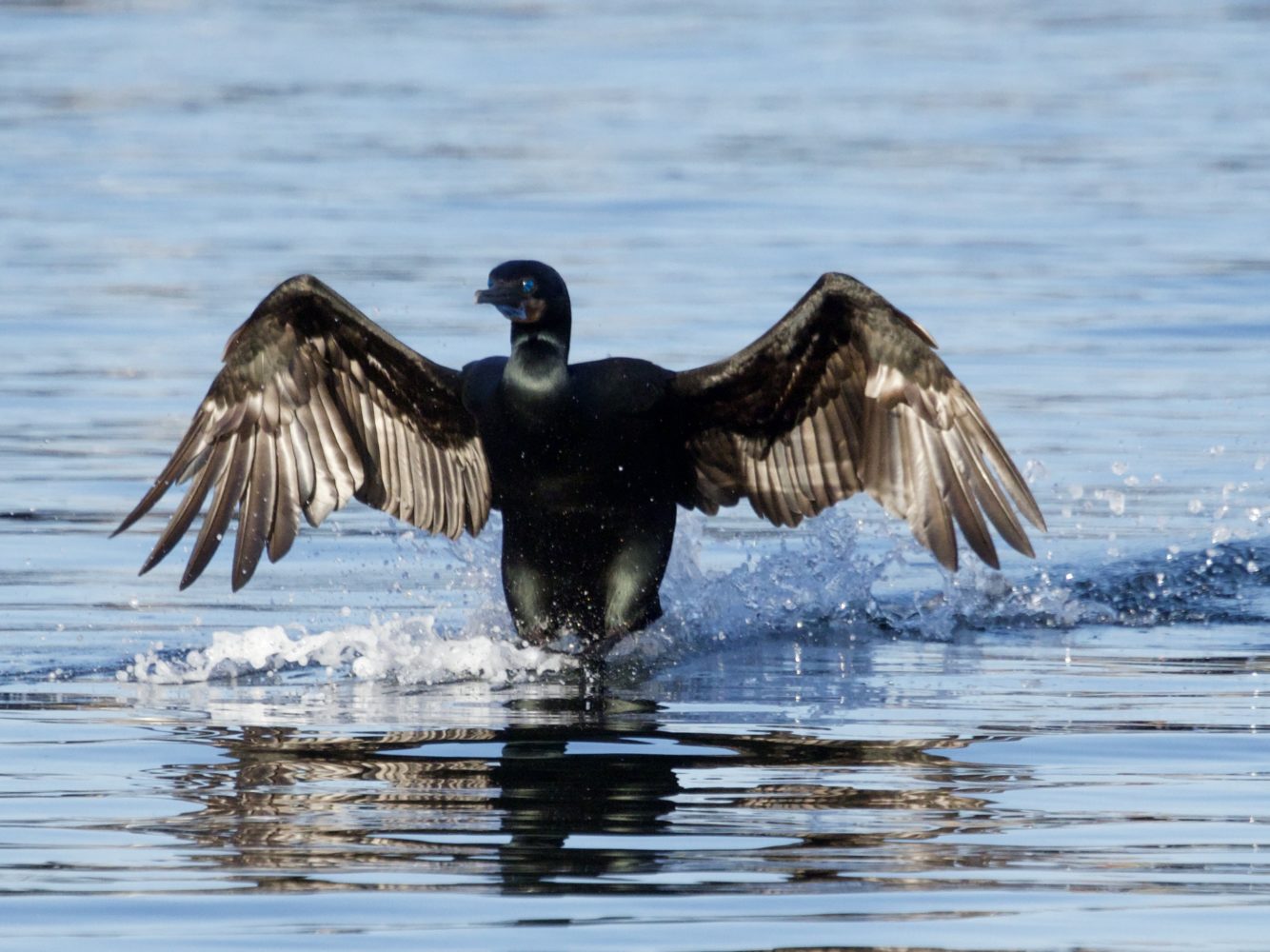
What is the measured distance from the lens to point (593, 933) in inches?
210

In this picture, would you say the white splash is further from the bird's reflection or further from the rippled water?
the bird's reflection

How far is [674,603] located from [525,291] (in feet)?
5.05

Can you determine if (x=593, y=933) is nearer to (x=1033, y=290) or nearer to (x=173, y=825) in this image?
(x=173, y=825)

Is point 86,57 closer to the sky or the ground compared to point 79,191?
closer to the sky

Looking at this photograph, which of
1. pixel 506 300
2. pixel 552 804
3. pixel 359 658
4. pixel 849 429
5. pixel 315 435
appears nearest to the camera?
pixel 552 804

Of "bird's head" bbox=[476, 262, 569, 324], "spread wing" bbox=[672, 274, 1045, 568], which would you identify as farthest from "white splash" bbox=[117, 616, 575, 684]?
"bird's head" bbox=[476, 262, 569, 324]

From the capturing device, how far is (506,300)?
334 inches

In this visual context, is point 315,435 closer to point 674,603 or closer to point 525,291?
point 525,291

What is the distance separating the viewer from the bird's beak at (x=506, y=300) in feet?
27.7

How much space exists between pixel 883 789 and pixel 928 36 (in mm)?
25399

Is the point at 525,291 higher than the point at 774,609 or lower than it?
higher

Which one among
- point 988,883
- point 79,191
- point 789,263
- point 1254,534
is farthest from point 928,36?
point 988,883

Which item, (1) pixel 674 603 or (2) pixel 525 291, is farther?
(1) pixel 674 603

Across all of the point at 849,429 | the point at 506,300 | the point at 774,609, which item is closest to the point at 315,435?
the point at 506,300
